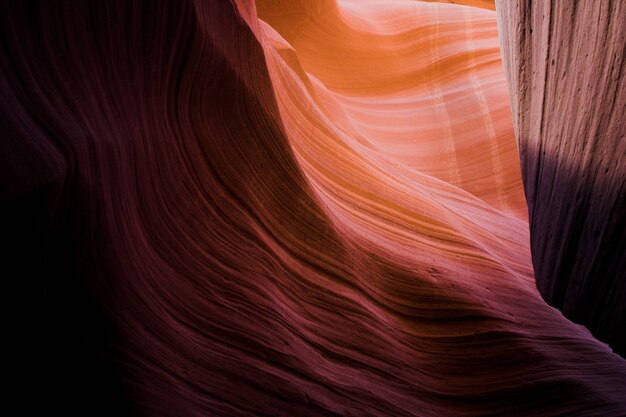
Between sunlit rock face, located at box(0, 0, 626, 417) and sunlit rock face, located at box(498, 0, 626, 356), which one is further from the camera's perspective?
sunlit rock face, located at box(498, 0, 626, 356)

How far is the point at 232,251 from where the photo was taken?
1832mm

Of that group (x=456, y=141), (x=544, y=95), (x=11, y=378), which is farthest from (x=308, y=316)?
(x=456, y=141)

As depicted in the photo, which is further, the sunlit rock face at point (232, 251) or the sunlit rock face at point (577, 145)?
the sunlit rock face at point (577, 145)

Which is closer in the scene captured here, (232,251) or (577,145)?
(577,145)

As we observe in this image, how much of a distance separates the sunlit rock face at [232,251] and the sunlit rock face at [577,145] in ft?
1.76

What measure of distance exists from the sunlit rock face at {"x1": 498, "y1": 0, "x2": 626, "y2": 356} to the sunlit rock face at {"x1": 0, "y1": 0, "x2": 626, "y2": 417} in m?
0.54

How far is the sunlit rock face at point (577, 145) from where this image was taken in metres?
1.41

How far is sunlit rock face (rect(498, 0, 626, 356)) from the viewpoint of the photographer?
4.61 ft

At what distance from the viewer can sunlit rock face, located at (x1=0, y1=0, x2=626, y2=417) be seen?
122 centimetres

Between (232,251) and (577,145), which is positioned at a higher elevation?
(577,145)

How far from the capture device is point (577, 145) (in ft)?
5.29

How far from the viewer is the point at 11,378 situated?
1135 millimetres

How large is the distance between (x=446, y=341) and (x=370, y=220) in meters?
0.74

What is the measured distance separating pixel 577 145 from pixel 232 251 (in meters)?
1.25
